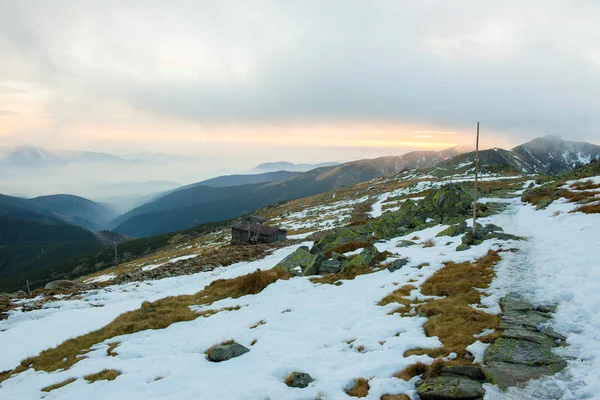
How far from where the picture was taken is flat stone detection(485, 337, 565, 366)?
764 centimetres

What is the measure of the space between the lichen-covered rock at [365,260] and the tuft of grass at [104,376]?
43.4 feet

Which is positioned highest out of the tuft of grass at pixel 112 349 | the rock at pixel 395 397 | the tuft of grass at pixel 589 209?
the tuft of grass at pixel 589 209

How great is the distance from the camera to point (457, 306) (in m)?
11.6

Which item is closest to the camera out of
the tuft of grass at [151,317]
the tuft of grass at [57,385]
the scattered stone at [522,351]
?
the scattered stone at [522,351]

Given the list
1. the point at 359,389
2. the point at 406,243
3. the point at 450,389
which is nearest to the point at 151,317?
the point at 359,389

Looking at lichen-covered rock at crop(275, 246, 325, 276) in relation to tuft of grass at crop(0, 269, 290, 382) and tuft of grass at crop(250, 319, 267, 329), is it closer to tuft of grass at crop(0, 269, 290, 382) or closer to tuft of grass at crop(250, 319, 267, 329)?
tuft of grass at crop(0, 269, 290, 382)

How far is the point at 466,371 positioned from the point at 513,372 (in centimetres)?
104

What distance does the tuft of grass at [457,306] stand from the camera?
926 centimetres

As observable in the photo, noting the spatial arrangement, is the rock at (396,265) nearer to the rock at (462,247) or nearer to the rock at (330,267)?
the rock at (330,267)

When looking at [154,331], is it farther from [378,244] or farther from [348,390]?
[378,244]

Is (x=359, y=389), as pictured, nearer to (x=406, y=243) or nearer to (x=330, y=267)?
(x=330, y=267)

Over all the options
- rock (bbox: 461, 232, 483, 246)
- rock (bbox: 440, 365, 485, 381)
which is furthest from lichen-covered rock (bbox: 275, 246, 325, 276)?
rock (bbox: 440, 365, 485, 381)

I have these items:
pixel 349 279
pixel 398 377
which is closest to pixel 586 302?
pixel 398 377

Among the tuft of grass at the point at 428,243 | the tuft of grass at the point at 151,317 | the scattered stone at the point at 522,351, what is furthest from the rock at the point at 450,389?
the tuft of grass at the point at 428,243
